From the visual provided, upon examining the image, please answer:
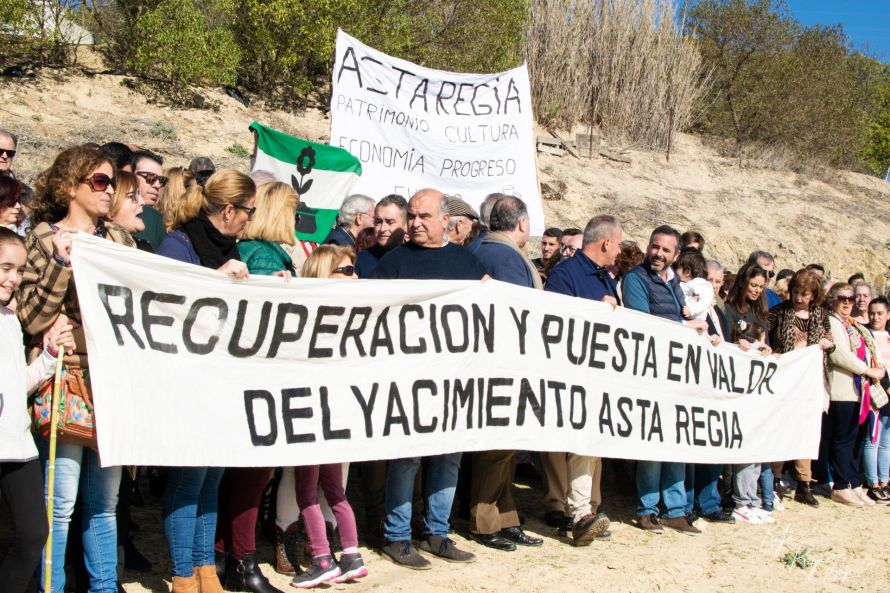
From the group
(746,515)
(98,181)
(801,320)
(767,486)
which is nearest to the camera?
(98,181)

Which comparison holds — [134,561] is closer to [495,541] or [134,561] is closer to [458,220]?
[495,541]

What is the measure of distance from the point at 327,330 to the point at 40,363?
1439 mm

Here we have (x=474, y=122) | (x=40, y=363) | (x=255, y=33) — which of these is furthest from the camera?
(x=255, y=33)

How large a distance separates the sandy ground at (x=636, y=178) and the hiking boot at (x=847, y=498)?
10.4 m

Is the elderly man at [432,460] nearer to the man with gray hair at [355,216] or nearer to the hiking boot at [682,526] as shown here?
the man with gray hair at [355,216]

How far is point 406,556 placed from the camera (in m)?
5.61

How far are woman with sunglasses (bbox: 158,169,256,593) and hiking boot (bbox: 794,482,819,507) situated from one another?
218 inches

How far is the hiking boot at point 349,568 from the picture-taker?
17.3 feet

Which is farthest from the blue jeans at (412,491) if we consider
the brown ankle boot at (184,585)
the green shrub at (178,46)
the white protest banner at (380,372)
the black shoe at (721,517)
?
the green shrub at (178,46)

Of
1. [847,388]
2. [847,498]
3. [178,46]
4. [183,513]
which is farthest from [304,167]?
[178,46]

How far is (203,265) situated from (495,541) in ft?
8.61

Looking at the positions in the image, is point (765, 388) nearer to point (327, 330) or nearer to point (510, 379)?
point (510, 379)

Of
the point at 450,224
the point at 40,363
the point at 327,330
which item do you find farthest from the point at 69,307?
the point at 450,224

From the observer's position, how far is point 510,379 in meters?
5.75
